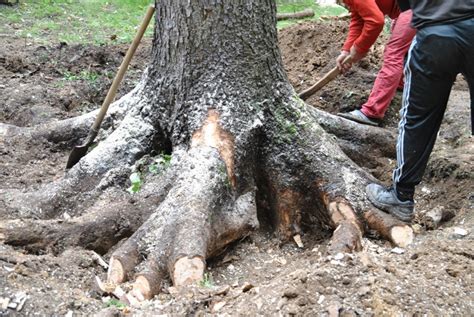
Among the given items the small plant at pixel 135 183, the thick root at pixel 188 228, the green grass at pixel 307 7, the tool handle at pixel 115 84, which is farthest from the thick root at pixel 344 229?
the green grass at pixel 307 7

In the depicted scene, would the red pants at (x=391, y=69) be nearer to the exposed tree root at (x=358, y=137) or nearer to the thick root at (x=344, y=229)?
the exposed tree root at (x=358, y=137)

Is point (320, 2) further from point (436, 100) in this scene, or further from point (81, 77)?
point (436, 100)

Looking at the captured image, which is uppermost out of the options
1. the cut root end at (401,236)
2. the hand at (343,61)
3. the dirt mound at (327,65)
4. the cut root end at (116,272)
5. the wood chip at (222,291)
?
the hand at (343,61)


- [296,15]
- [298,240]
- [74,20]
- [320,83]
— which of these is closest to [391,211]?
[298,240]

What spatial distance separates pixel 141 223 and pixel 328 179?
51.4 inches

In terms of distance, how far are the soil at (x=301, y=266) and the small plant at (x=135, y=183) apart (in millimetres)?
556

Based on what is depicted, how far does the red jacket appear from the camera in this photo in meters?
4.99

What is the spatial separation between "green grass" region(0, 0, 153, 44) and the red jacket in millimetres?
4779

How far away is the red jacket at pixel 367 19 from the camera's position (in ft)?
16.4

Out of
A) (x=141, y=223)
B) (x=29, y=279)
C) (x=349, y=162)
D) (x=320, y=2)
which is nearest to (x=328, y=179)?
(x=349, y=162)

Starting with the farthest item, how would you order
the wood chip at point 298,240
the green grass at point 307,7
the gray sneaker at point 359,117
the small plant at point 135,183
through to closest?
the green grass at point 307,7 → the gray sneaker at point 359,117 → the small plant at point 135,183 → the wood chip at point 298,240

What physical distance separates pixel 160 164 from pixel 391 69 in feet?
8.18

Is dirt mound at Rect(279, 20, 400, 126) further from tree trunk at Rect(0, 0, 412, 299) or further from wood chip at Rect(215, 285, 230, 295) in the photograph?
wood chip at Rect(215, 285, 230, 295)

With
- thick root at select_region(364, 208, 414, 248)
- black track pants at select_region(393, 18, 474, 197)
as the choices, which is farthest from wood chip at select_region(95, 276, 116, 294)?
black track pants at select_region(393, 18, 474, 197)
